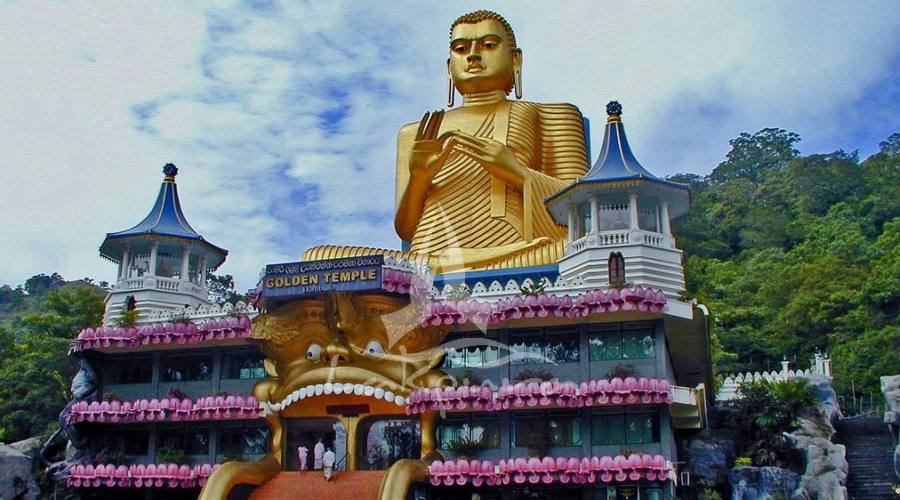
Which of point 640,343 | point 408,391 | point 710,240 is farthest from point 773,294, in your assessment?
point 408,391

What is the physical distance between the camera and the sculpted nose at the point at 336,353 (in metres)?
23.7

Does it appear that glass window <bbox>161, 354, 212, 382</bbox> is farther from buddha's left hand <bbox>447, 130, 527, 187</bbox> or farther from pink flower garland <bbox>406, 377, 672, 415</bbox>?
buddha's left hand <bbox>447, 130, 527, 187</bbox>

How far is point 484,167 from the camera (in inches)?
1187

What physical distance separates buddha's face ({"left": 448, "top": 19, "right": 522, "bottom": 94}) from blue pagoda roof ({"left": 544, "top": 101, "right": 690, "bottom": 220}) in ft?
26.9

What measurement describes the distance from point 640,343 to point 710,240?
37.7 m

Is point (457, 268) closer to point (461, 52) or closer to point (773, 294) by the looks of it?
point (461, 52)

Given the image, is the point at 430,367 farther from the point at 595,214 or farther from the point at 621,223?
the point at 621,223

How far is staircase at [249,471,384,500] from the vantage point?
865 inches

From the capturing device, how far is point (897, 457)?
23.8 metres

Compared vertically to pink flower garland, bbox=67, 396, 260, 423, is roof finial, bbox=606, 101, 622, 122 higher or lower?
higher

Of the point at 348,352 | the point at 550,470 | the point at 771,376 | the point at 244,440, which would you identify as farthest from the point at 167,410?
the point at 771,376

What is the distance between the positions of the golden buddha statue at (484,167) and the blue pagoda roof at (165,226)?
13.1 ft

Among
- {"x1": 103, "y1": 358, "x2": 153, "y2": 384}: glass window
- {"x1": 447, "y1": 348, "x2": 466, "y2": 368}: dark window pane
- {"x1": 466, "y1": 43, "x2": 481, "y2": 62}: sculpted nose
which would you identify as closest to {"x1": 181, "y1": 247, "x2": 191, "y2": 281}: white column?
{"x1": 103, "y1": 358, "x2": 153, "y2": 384}: glass window

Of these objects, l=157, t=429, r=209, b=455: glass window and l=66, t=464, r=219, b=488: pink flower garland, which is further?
l=157, t=429, r=209, b=455: glass window
